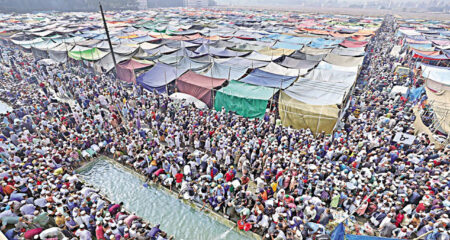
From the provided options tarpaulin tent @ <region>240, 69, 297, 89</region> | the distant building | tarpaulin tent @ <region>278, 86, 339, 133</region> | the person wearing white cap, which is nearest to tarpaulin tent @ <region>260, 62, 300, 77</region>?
tarpaulin tent @ <region>240, 69, 297, 89</region>

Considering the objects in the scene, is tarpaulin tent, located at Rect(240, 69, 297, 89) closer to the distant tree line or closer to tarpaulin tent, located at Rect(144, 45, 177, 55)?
tarpaulin tent, located at Rect(144, 45, 177, 55)

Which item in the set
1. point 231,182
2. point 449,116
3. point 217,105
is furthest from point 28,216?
point 449,116

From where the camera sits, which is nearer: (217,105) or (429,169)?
(429,169)

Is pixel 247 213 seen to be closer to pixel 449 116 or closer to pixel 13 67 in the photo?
pixel 449 116

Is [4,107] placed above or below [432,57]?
below

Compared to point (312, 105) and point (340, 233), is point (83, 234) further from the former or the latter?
point (312, 105)

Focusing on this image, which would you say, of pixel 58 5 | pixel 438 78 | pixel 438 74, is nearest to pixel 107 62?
pixel 438 78
